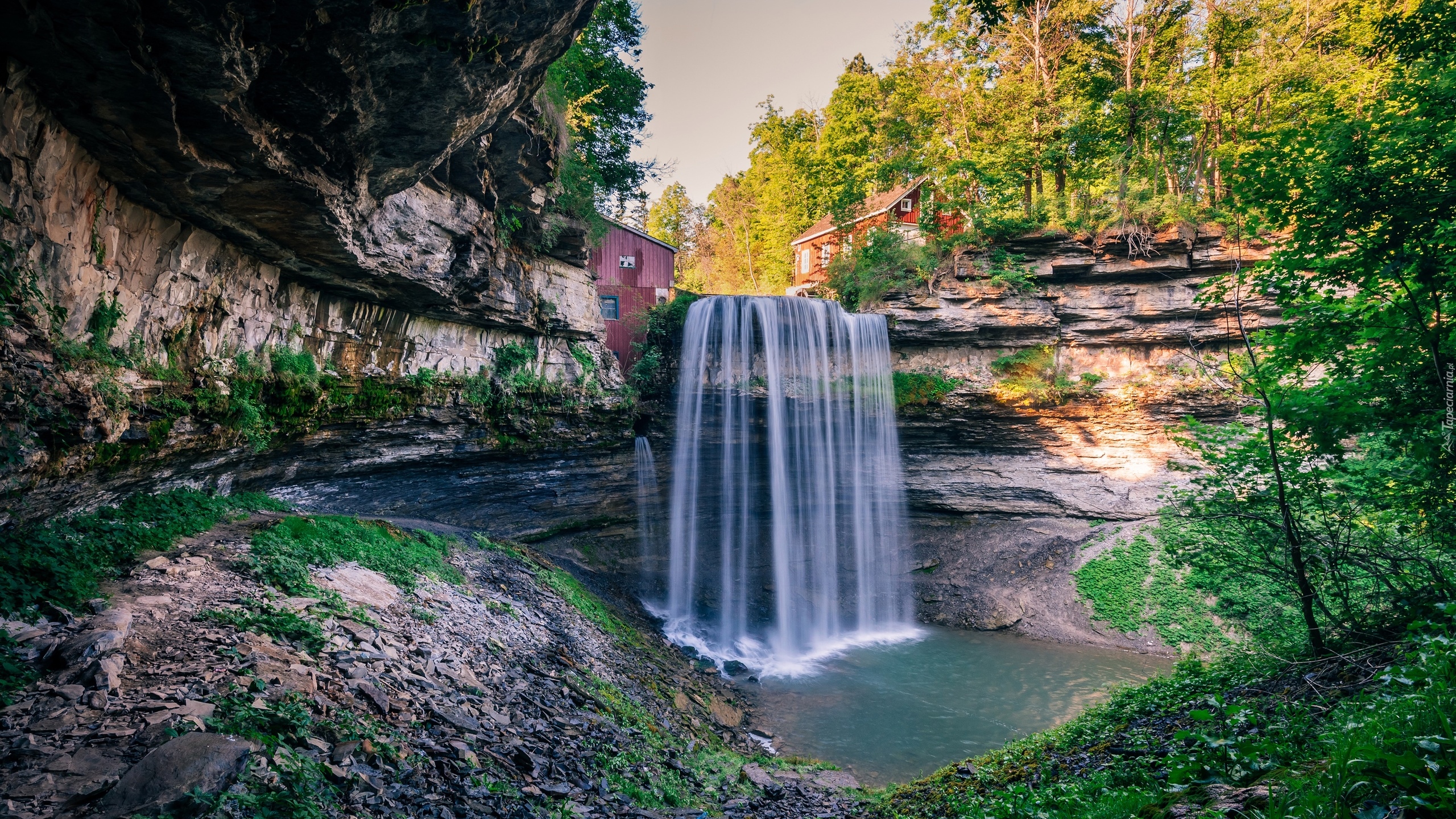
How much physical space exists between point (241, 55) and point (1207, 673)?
11243mm

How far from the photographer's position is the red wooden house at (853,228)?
Result: 70.0ft

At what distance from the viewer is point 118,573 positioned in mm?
5422

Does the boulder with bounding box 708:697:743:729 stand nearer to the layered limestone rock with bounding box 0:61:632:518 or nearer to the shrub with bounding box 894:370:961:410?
the layered limestone rock with bounding box 0:61:632:518

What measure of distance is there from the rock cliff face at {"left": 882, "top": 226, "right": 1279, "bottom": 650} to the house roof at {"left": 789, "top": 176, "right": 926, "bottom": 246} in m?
5.75

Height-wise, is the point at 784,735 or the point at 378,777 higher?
the point at 378,777

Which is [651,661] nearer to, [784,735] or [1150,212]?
[784,735]

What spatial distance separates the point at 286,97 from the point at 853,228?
730 inches

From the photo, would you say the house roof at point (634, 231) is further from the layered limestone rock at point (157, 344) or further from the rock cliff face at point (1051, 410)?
the rock cliff face at point (1051, 410)

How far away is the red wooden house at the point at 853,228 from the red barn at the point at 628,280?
6202mm

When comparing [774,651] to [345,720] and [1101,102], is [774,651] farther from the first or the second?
[1101,102]

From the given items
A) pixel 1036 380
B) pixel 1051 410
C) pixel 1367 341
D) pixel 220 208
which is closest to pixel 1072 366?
pixel 1036 380

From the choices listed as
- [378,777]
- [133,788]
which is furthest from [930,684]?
[133,788]

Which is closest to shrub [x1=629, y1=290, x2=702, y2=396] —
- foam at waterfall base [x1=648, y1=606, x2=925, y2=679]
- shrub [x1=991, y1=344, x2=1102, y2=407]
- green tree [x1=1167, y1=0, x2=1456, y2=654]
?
foam at waterfall base [x1=648, y1=606, x2=925, y2=679]

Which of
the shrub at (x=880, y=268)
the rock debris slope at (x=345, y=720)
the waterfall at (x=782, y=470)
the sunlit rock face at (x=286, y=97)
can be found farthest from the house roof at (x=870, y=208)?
the rock debris slope at (x=345, y=720)
